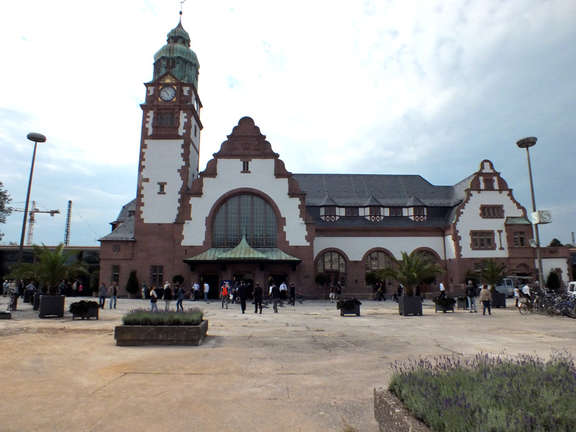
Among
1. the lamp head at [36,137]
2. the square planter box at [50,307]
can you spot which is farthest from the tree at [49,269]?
the lamp head at [36,137]

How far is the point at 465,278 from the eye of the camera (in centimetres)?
3875

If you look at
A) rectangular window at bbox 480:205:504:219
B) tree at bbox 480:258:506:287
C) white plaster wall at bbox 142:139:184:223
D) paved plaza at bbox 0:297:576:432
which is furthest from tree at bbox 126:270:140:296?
rectangular window at bbox 480:205:504:219

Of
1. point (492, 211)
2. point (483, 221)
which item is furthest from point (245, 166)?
point (492, 211)

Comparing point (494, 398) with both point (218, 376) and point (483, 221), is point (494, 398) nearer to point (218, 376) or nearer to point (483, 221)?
point (218, 376)

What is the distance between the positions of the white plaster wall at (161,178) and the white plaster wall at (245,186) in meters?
3.28

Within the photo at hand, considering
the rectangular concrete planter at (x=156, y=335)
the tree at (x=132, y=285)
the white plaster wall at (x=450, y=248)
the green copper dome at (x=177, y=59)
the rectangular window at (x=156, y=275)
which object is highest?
the green copper dome at (x=177, y=59)

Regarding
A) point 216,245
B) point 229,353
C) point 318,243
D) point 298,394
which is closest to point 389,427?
point 298,394

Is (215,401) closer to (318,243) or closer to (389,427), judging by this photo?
(389,427)

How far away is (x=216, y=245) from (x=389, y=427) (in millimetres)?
34205

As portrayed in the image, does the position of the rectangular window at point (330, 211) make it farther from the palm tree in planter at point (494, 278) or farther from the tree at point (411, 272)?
the tree at point (411, 272)

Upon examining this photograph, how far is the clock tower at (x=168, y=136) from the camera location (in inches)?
1543

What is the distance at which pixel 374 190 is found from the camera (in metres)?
46.7

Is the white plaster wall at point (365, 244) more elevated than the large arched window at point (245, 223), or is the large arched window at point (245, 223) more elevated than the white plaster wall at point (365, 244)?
the large arched window at point (245, 223)

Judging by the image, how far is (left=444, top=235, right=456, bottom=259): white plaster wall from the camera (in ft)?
132
